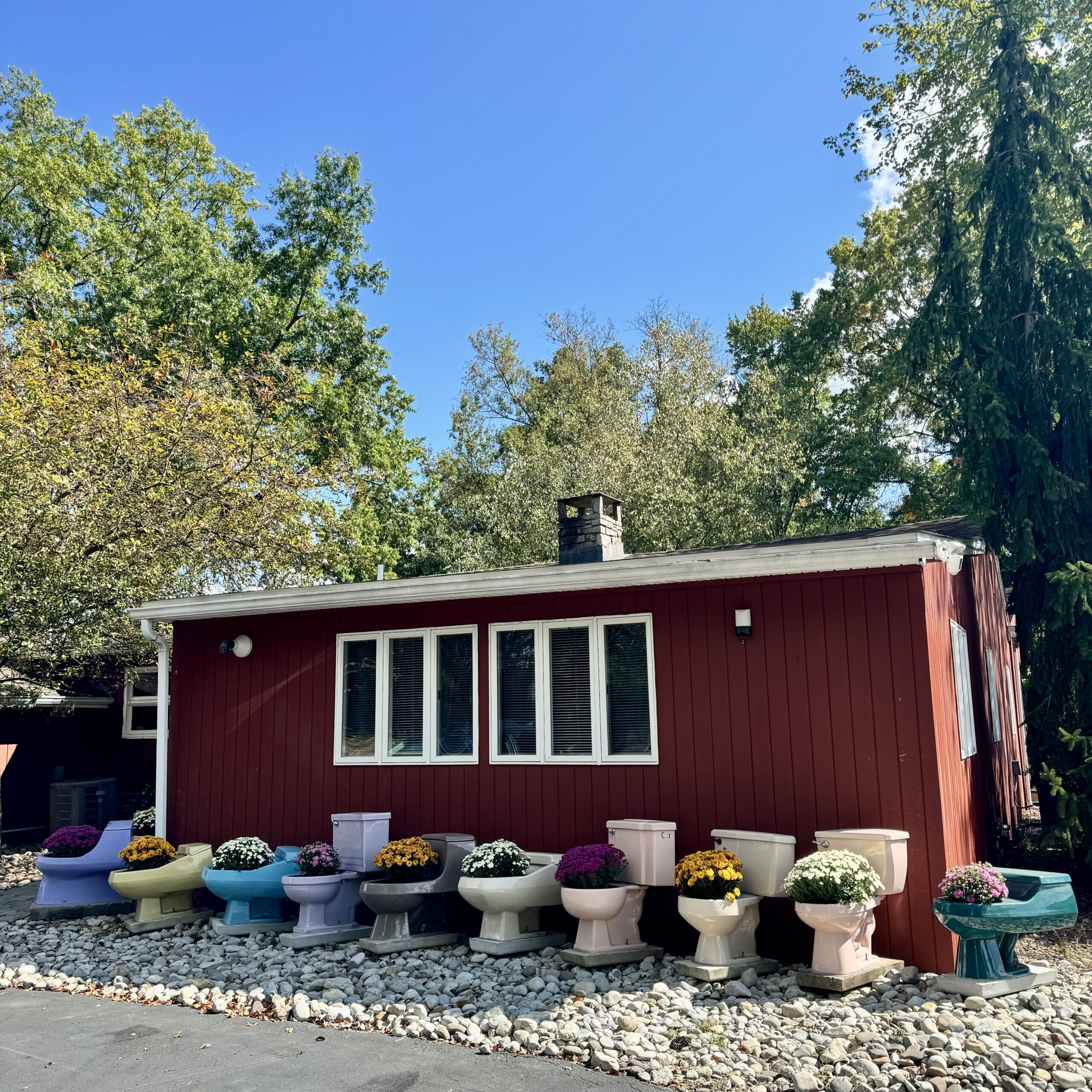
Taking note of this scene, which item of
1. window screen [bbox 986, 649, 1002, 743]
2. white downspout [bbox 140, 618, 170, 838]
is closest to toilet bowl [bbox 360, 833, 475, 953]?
white downspout [bbox 140, 618, 170, 838]

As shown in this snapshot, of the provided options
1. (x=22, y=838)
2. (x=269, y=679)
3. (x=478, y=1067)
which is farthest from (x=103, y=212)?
(x=478, y=1067)

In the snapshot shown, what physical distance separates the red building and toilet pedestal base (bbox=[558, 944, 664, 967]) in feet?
2.62

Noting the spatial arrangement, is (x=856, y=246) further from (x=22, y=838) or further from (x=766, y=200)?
(x=22, y=838)

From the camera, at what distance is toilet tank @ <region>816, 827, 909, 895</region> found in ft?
17.7

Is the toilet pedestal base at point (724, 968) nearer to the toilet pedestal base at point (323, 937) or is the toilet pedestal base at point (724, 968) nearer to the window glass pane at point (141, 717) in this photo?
the toilet pedestal base at point (323, 937)

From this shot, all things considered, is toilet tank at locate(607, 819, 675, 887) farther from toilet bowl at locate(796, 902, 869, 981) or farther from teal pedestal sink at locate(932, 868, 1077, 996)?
teal pedestal sink at locate(932, 868, 1077, 996)

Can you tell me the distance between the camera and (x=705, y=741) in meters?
6.39

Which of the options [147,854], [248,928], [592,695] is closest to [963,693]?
[592,695]

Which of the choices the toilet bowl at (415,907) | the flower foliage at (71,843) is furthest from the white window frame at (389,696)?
the flower foliage at (71,843)

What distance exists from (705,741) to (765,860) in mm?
937

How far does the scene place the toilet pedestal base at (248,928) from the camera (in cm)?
711

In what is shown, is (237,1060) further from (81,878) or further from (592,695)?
(81,878)

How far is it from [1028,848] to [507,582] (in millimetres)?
5860

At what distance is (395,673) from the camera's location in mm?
7699
